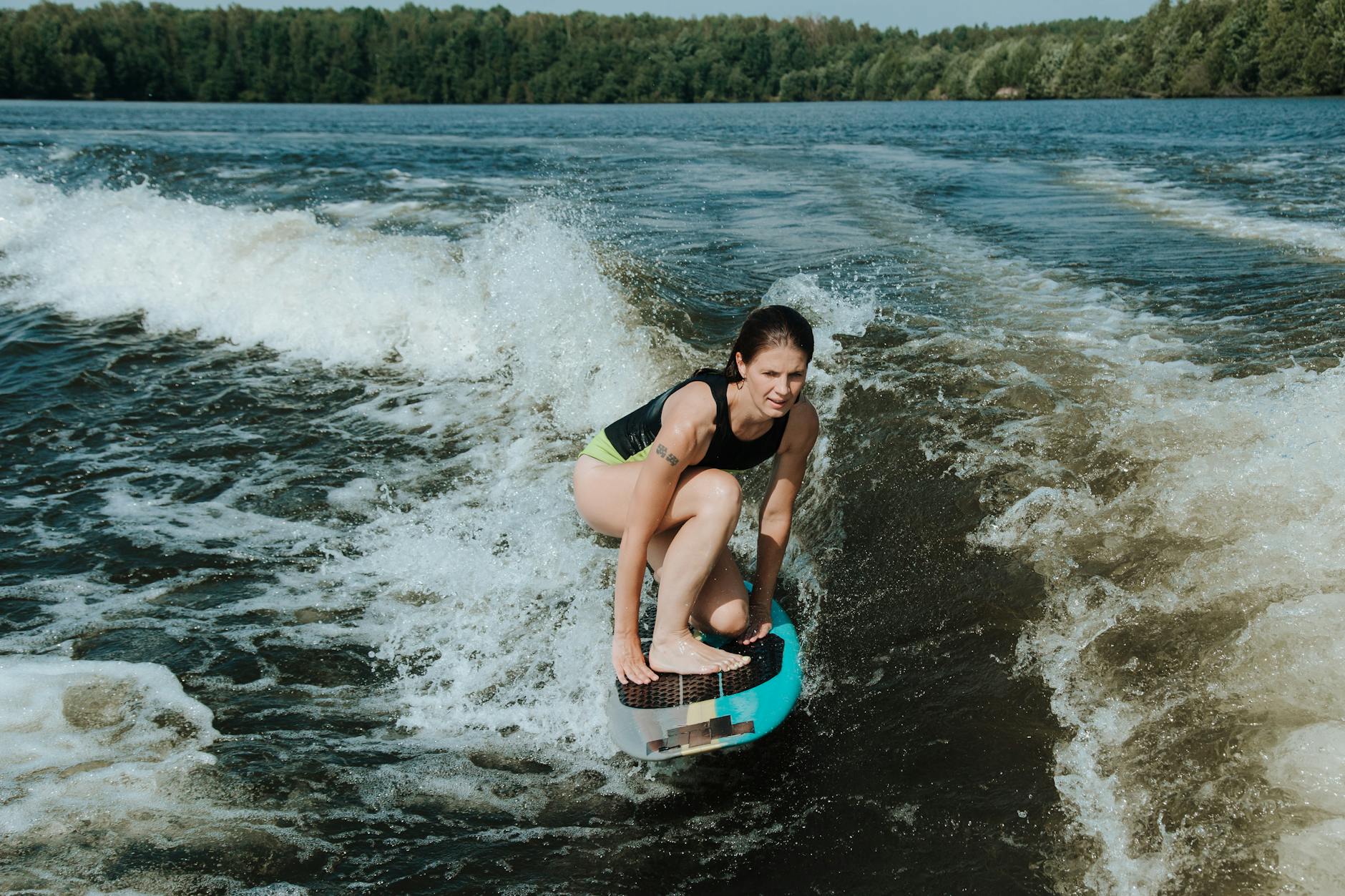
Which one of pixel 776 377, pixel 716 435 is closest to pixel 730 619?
pixel 716 435

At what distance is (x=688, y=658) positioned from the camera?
374 cm

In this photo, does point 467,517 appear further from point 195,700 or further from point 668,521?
point 668,521

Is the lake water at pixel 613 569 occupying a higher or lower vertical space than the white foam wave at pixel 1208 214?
lower

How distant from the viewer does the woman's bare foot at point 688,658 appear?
3.71m

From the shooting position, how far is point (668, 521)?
375 cm

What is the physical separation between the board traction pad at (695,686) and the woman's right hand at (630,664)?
0.07 feet

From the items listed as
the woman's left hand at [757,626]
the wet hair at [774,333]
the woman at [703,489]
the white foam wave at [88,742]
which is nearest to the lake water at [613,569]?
the white foam wave at [88,742]

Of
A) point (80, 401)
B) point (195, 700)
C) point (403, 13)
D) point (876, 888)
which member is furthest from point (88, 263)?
point (403, 13)

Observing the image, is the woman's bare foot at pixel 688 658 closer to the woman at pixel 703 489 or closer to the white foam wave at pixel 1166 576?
the woman at pixel 703 489

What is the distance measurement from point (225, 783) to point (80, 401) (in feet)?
18.9

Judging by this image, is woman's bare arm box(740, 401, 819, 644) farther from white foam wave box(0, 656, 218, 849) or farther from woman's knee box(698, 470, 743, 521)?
white foam wave box(0, 656, 218, 849)

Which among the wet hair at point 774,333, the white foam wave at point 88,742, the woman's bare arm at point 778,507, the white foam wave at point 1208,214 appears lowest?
the white foam wave at point 88,742

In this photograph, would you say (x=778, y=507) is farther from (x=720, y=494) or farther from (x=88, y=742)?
(x=88, y=742)

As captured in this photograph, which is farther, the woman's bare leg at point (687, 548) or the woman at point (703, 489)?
the woman's bare leg at point (687, 548)
